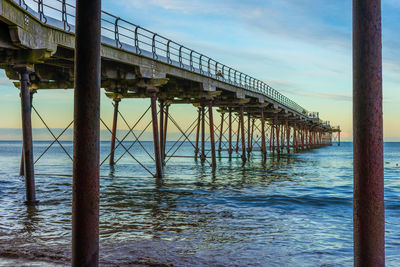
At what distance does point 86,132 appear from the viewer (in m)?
3.45

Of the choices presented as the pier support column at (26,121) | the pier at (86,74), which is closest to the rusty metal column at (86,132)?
the pier at (86,74)

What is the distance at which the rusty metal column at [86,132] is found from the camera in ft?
11.2

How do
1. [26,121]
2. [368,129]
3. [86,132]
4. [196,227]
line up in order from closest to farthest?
1. [368,129]
2. [86,132]
3. [196,227]
4. [26,121]

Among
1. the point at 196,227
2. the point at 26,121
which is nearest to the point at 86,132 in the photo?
the point at 196,227

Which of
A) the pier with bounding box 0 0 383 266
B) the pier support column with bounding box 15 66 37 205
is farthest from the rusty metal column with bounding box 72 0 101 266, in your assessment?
the pier support column with bounding box 15 66 37 205

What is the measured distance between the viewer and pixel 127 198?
14.4 meters

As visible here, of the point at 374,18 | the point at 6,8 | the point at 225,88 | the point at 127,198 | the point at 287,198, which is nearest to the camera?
the point at 374,18

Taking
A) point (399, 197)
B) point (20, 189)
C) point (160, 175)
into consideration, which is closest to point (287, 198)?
point (399, 197)

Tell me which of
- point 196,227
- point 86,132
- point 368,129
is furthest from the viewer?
point 196,227

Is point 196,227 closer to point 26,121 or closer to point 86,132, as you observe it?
point 26,121

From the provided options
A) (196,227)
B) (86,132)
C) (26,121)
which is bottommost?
(196,227)

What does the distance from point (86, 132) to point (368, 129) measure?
2.20 metres

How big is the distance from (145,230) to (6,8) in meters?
5.69

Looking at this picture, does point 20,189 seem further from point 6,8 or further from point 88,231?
point 88,231
